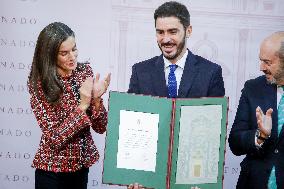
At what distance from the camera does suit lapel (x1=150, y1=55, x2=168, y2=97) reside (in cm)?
256

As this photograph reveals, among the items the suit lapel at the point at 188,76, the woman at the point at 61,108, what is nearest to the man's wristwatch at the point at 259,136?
the suit lapel at the point at 188,76

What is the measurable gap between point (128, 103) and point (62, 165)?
490 mm

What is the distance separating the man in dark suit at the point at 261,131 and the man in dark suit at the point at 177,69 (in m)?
0.20

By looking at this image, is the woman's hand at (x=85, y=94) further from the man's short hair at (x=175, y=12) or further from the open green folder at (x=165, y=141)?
the man's short hair at (x=175, y=12)

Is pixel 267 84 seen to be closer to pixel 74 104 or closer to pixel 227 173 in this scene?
pixel 74 104

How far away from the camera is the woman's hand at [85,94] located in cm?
239

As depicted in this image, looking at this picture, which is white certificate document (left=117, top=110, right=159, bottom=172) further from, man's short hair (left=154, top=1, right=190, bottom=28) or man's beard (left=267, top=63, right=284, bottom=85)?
man's beard (left=267, top=63, right=284, bottom=85)

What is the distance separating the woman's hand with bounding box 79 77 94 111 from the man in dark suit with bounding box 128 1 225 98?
0.31m

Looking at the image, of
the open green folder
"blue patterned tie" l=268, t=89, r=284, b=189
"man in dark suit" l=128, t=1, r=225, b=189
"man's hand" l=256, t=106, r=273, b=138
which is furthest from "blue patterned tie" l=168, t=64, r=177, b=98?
"blue patterned tie" l=268, t=89, r=284, b=189

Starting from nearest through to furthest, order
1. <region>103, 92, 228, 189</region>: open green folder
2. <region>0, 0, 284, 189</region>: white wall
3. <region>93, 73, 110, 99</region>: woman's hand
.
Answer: <region>103, 92, 228, 189</region>: open green folder → <region>93, 73, 110, 99</region>: woman's hand → <region>0, 0, 284, 189</region>: white wall

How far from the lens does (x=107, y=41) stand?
3.57m

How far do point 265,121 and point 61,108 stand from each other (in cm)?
108

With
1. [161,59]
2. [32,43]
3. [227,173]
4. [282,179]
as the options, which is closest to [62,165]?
[161,59]

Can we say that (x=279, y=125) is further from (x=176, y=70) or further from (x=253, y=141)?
(x=176, y=70)
